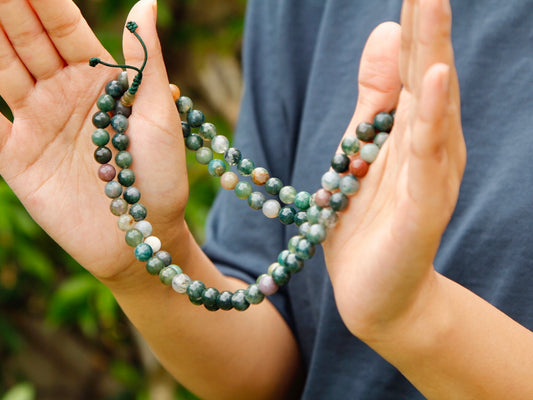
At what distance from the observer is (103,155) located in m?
0.84

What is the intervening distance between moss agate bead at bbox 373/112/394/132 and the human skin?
0.08ft

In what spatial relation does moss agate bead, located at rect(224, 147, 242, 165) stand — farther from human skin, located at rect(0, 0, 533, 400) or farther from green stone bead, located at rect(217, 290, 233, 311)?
green stone bead, located at rect(217, 290, 233, 311)

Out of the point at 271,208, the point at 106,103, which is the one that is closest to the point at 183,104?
the point at 106,103

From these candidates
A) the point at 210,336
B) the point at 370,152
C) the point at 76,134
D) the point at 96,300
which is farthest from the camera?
the point at 96,300

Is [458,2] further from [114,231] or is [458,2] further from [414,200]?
[114,231]

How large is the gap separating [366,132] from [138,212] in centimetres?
37

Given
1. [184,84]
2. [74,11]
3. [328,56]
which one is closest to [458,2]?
[328,56]

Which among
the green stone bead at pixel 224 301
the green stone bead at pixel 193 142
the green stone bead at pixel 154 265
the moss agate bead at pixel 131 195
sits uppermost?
the green stone bead at pixel 193 142

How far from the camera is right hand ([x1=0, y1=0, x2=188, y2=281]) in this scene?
2.66ft

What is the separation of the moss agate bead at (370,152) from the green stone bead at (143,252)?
0.36m

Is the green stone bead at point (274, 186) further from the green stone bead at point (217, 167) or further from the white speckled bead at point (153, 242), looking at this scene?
the white speckled bead at point (153, 242)

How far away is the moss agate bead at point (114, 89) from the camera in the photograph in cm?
84

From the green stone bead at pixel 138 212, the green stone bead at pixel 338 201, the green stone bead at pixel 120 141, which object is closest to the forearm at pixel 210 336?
the green stone bead at pixel 138 212

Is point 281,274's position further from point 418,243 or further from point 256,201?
point 418,243
